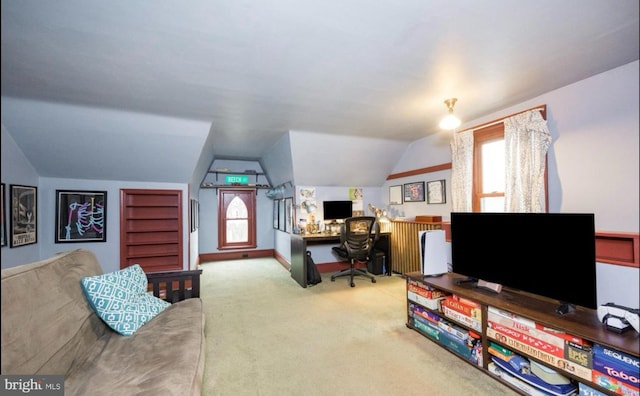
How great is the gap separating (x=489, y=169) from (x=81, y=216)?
4.88 meters

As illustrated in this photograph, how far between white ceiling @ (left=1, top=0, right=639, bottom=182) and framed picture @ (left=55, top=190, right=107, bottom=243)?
0.36 metres

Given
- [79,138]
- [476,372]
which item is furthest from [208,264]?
[476,372]

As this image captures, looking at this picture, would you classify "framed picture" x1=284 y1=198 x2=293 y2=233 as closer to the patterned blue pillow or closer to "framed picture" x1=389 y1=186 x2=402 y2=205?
"framed picture" x1=389 y1=186 x2=402 y2=205

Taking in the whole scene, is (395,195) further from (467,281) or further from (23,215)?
(23,215)

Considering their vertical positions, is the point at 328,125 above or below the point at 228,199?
above

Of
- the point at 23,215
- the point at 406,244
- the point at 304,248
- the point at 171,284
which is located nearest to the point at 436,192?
the point at 406,244

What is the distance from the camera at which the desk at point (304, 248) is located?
13.0 ft

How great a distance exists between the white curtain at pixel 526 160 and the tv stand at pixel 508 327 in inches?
30.9

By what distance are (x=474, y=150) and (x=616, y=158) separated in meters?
2.15

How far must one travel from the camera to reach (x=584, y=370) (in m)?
1.52

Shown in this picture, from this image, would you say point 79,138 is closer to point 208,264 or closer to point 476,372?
point 208,264

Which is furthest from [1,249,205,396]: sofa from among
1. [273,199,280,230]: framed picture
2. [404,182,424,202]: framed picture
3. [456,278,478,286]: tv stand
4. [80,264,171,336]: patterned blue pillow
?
[273,199,280,230]: framed picture

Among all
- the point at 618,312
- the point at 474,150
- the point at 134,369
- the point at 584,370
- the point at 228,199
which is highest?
the point at 474,150

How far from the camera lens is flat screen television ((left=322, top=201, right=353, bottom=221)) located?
4773mm
